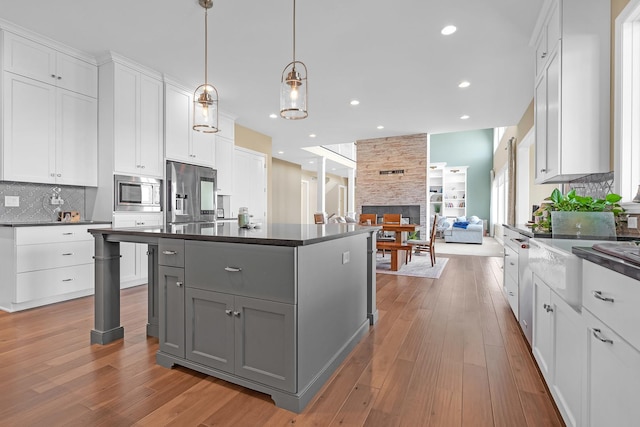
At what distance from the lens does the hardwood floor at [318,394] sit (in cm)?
155

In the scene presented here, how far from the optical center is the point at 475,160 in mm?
13414

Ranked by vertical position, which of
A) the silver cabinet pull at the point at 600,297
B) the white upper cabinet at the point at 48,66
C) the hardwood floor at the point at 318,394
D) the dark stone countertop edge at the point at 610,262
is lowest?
the hardwood floor at the point at 318,394

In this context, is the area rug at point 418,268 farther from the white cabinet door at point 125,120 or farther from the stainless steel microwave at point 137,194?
the white cabinet door at point 125,120

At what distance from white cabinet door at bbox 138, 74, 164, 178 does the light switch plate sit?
130cm

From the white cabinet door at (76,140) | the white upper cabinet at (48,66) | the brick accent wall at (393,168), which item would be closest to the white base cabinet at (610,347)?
the white cabinet door at (76,140)

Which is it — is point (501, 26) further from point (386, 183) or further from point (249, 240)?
point (386, 183)

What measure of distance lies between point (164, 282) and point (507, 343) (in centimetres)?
257

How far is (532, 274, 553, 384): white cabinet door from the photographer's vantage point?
1.66m

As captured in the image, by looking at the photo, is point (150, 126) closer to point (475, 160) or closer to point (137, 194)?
point (137, 194)

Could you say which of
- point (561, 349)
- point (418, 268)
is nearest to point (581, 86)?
point (561, 349)

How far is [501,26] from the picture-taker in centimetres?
322

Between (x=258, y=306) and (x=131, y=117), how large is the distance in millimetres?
3591

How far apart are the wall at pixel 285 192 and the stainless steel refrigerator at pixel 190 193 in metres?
4.95

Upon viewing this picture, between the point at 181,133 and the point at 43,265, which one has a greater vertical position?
the point at 181,133
